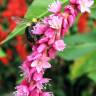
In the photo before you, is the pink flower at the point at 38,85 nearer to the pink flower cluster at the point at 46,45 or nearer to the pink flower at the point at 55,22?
the pink flower cluster at the point at 46,45

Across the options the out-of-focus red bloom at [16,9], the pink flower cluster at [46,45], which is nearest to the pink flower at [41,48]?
the pink flower cluster at [46,45]

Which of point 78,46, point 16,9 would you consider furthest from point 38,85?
point 16,9

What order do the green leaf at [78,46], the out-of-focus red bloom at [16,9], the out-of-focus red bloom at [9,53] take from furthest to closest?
the out-of-focus red bloom at [9,53], the out-of-focus red bloom at [16,9], the green leaf at [78,46]

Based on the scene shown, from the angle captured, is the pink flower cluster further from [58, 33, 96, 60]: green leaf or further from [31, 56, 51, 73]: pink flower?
[58, 33, 96, 60]: green leaf

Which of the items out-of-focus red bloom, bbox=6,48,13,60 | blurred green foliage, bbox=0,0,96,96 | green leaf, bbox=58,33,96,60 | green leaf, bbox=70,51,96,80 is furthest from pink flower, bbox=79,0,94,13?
out-of-focus red bloom, bbox=6,48,13,60

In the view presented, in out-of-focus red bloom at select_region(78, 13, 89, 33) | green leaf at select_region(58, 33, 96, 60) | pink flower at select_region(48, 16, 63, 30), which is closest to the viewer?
pink flower at select_region(48, 16, 63, 30)

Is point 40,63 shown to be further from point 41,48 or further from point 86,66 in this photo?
point 86,66

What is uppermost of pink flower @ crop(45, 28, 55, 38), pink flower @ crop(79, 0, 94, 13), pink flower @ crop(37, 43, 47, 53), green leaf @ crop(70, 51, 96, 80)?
green leaf @ crop(70, 51, 96, 80)

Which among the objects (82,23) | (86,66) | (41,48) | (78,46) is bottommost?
(41,48)
